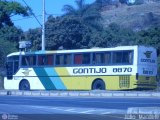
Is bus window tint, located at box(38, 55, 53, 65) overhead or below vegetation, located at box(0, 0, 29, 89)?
below

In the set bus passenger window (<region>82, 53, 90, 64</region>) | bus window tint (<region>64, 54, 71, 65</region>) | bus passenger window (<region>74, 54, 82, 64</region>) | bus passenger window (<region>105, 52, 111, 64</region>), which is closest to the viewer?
bus passenger window (<region>105, 52, 111, 64</region>)

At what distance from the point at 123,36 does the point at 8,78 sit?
2420 centimetres

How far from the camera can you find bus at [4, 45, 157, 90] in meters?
33.2

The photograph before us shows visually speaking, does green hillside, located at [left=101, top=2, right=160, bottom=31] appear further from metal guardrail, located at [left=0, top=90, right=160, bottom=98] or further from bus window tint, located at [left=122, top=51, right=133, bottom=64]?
metal guardrail, located at [left=0, top=90, right=160, bottom=98]

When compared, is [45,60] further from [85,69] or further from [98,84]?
[98,84]

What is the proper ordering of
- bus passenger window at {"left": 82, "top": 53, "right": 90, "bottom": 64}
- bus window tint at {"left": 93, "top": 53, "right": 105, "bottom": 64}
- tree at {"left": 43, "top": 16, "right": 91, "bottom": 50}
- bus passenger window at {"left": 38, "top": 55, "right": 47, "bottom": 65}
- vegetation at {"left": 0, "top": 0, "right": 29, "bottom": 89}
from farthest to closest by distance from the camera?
vegetation at {"left": 0, "top": 0, "right": 29, "bottom": 89} < tree at {"left": 43, "top": 16, "right": 91, "bottom": 50} < bus passenger window at {"left": 38, "top": 55, "right": 47, "bottom": 65} < bus passenger window at {"left": 82, "top": 53, "right": 90, "bottom": 64} < bus window tint at {"left": 93, "top": 53, "right": 105, "bottom": 64}

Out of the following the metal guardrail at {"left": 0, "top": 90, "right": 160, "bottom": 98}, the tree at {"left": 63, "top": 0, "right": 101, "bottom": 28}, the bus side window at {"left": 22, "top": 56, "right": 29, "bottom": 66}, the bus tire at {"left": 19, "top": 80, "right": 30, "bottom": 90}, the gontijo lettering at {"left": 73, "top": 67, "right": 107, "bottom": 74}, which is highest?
the tree at {"left": 63, "top": 0, "right": 101, "bottom": 28}

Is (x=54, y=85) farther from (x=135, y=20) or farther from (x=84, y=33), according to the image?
(x=135, y=20)

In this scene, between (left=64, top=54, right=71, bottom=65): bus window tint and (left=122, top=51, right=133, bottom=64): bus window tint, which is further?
(left=64, top=54, right=71, bottom=65): bus window tint

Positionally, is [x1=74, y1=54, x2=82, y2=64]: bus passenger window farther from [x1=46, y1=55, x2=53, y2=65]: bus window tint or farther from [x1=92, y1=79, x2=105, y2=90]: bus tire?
[x1=46, y1=55, x2=53, y2=65]: bus window tint

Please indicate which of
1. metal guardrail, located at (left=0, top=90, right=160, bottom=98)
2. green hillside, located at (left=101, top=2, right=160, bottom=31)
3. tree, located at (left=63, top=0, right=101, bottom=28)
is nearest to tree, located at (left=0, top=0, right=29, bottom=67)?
tree, located at (left=63, top=0, right=101, bottom=28)

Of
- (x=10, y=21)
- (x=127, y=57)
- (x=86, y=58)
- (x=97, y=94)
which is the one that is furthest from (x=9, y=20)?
(x=97, y=94)

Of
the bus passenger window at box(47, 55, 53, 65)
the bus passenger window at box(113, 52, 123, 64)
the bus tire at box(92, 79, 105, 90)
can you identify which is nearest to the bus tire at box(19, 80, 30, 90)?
the bus passenger window at box(47, 55, 53, 65)

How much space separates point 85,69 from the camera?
115ft
